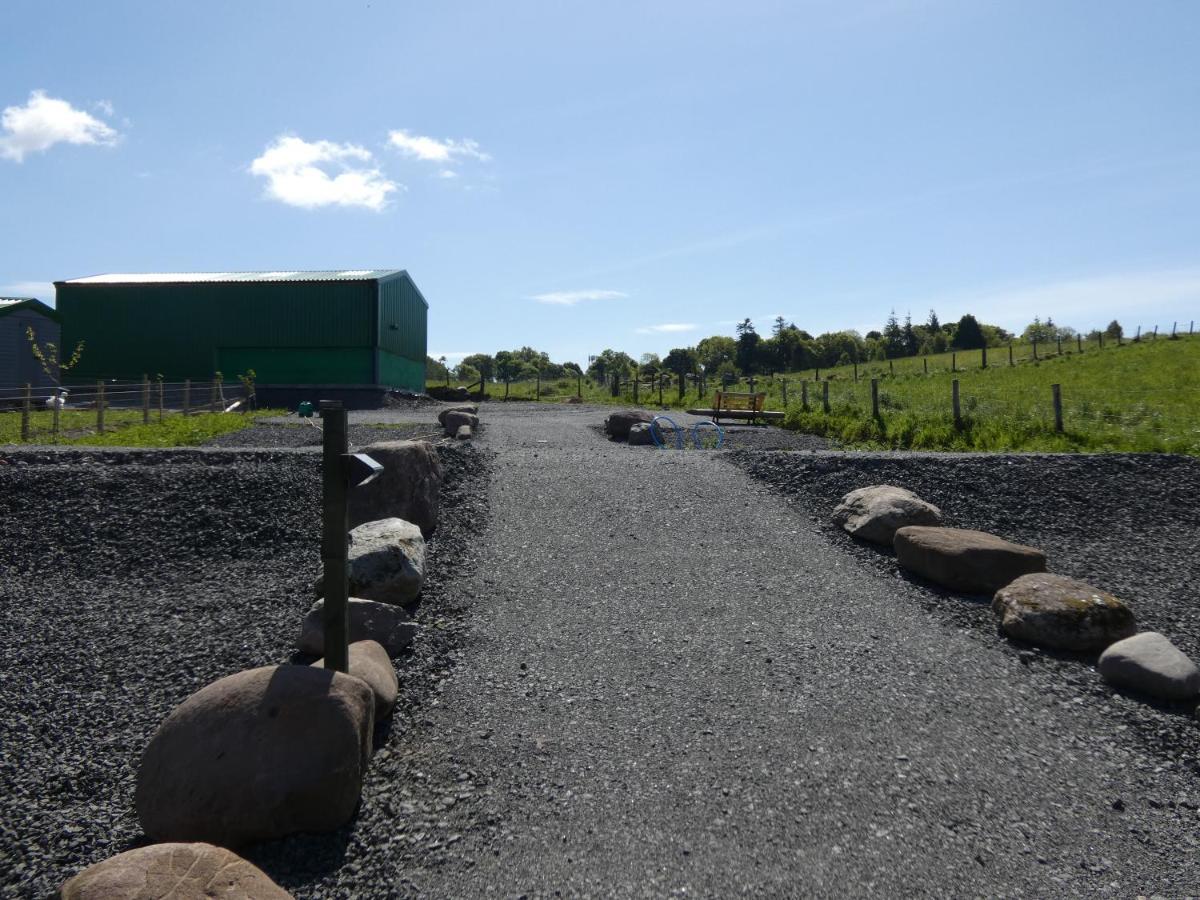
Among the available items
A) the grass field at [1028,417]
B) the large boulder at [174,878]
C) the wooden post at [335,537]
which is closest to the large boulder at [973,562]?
the wooden post at [335,537]

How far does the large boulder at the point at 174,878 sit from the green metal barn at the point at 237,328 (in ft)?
102

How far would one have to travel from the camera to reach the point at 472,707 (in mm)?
4945

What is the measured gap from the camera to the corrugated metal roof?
33.7 metres

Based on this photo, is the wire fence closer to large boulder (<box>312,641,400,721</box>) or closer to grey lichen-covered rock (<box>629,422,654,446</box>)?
grey lichen-covered rock (<box>629,422,654,446</box>)

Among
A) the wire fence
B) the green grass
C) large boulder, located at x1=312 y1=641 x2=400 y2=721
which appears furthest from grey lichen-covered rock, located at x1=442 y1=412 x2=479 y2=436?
large boulder, located at x1=312 y1=641 x2=400 y2=721

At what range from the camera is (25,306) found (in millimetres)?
29125

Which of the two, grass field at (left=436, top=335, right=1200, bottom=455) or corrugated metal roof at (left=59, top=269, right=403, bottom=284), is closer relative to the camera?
grass field at (left=436, top=335, right=1200, bottom=455)

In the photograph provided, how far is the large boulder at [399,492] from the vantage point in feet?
26.2

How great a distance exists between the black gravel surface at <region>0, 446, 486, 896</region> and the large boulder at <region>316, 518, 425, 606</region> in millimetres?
283

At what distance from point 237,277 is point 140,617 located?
108 ft

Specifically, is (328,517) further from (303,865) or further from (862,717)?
(862,717)

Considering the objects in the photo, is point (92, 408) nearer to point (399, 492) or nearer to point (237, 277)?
point (237, 277)

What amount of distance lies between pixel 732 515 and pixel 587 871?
5980mm

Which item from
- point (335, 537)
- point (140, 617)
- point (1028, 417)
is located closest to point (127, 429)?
point (140, 617)
